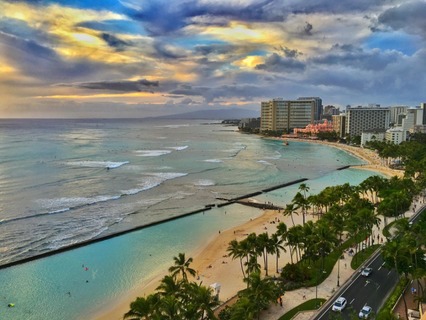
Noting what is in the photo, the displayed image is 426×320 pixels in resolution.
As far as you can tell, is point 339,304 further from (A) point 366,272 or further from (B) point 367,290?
(A) point 366,272

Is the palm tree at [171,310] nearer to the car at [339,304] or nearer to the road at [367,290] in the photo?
the road at [367,290]

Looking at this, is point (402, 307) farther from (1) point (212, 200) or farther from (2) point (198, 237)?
(1) point (212, 200)

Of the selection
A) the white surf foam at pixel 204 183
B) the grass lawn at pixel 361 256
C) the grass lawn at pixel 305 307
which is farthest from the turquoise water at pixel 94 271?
the white surf foam at pixel 204 183

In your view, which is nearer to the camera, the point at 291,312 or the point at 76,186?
the point at 291,312

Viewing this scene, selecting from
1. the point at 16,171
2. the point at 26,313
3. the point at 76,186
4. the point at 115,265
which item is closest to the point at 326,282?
the point at 115,265

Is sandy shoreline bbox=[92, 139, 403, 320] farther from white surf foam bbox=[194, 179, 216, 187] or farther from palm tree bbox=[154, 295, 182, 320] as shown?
white surf foam bbox=[194, 179, 216, 187]

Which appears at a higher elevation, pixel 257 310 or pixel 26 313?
pixel 257 310

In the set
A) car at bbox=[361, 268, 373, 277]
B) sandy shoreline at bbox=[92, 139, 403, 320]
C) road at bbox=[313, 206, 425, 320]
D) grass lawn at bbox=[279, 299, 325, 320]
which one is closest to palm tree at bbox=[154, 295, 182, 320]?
grass lawn at bbox=[279, 299, 325, 320]

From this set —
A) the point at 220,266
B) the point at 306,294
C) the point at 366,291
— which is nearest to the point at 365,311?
the point at 366,291
